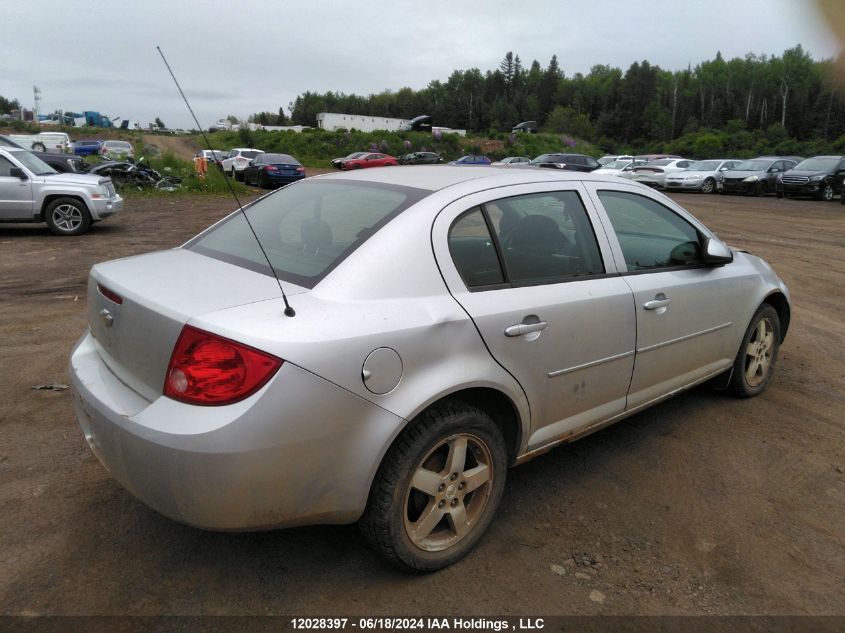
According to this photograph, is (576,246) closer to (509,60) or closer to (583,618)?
(583,618)

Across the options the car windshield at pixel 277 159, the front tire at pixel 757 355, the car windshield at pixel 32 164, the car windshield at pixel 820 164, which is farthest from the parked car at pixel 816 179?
the car windshield at pixel 32 164

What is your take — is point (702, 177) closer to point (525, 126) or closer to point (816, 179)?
point (816, 179)

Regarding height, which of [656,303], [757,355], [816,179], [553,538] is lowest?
[816,179]

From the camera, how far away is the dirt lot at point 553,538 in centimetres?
245

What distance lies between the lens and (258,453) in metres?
2.10

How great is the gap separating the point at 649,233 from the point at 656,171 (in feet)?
85.3

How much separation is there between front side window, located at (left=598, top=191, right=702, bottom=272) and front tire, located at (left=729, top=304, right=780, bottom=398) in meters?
0.87

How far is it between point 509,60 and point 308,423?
522ft

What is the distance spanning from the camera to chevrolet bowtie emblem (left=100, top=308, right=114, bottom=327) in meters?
2.61

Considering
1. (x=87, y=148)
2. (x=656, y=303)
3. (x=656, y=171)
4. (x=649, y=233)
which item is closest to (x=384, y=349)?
(x=656, y=303)

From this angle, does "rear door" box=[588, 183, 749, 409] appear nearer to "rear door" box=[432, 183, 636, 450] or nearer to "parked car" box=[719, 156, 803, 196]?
"rear door" box=[432, 183, 636, 450]

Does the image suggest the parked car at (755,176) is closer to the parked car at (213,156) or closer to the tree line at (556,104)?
the parked car at (213,156)

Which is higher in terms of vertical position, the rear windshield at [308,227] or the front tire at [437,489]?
the rear windshield at [308,227]

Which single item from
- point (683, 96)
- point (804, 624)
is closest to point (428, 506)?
point (804, 624)
